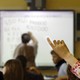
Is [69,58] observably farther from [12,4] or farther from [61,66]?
[12,4]

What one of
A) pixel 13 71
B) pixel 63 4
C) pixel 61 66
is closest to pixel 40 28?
pixel 63 4

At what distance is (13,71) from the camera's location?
6.88 feet

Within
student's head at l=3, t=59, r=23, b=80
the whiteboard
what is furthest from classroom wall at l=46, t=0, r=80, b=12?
student's head at l=3, t=59, r=23, b=80

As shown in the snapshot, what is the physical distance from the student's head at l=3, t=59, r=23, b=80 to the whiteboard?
6.07 ft

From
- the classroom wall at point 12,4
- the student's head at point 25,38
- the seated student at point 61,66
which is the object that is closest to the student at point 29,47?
the student's head at point 25,38

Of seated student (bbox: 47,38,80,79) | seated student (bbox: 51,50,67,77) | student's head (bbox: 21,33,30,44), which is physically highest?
seated student (bbox: 47,38,80,79)

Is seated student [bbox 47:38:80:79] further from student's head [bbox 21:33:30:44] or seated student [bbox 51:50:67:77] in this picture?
student's head [bbox 21:33:30:44]

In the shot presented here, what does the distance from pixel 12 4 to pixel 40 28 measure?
619 millimetres

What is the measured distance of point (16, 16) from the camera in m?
4.02

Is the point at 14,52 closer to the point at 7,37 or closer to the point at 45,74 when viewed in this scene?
the point at 7,37

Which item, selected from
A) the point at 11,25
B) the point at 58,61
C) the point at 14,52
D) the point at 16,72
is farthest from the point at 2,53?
the point at 16,72

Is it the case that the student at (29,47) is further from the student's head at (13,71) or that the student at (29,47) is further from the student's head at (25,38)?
the student's head at (13,71)

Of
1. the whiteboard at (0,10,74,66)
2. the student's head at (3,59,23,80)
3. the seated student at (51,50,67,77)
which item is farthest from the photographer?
the whiteboard at (0,10,74,66)

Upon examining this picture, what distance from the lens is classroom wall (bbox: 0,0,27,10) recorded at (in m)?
4.06
